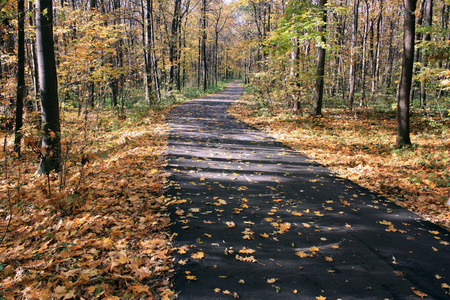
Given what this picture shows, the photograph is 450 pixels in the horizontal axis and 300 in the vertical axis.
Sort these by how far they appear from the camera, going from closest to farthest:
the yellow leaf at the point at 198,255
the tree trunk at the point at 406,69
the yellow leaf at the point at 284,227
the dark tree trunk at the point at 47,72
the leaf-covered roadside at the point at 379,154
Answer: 1. the yellow leaf at the point at 198,255
2. the yellow leaf at the point at 284,227
3. the dark tree trunk at the point at 47,72
4. the leaf-covered roadside at the point at 379,154
5. the tree trunk at the point at 406,69

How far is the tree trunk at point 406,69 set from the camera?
7962 millimetres

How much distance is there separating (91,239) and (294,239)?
9.38ft

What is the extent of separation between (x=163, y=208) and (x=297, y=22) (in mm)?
11505

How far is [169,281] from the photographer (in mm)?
2984

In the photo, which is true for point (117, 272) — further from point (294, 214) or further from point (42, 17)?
point (42, 17)

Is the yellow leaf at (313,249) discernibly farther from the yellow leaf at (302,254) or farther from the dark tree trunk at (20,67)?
the dark tree trunk at (20,67)

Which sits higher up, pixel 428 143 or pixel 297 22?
pixel 297 22

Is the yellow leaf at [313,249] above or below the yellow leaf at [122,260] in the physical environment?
below

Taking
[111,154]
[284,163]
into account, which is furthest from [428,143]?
[111,154]

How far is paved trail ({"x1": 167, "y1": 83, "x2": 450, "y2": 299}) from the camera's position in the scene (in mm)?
2975

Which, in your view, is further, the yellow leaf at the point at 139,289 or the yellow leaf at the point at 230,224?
the yellow leaf at the point at 230,224

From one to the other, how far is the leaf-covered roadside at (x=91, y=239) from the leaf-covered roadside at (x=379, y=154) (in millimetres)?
4874

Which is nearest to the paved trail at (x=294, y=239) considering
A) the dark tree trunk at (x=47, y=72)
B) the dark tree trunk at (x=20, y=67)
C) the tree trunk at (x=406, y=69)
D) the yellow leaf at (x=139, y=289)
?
the yellow leaf at (x=139, y=289)

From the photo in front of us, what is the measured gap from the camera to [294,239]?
391 centimetres
